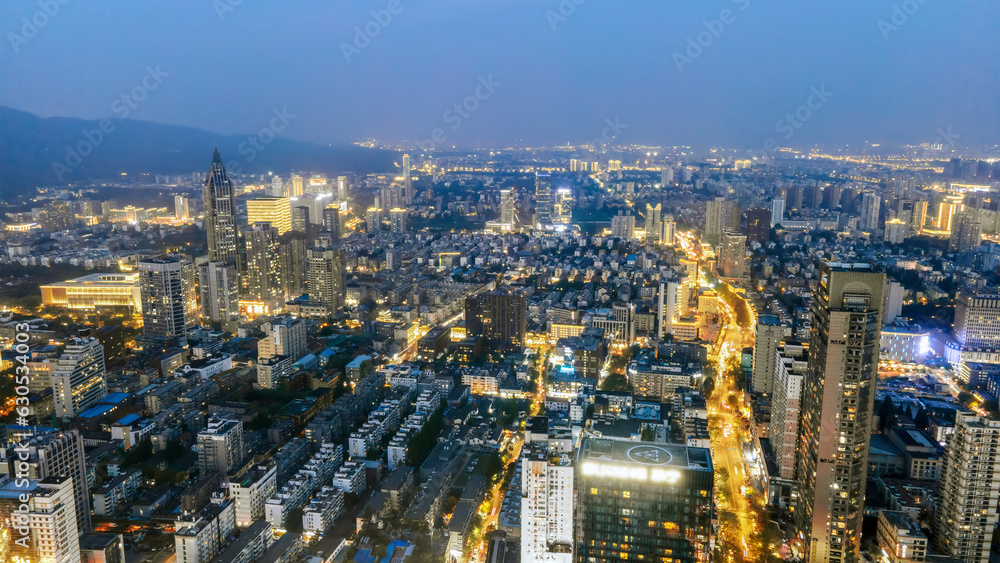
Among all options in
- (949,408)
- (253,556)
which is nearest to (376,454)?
(253,556)

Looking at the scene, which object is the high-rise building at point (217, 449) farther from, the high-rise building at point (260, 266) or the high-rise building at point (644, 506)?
the high-rise building at point (260, 266)

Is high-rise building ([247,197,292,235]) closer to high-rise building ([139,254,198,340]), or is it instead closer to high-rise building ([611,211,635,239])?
high-rise building ([139,254,198,340])

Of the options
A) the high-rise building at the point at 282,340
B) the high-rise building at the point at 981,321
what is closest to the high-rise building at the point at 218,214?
the high-rise building at the point at 282,340

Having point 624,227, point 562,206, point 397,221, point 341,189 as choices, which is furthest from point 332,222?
point 624,227

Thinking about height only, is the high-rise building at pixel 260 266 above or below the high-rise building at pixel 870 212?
below

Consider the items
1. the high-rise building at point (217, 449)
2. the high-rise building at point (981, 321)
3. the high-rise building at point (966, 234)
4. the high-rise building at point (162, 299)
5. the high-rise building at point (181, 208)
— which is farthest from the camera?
the high-rise building at point (181, 208)

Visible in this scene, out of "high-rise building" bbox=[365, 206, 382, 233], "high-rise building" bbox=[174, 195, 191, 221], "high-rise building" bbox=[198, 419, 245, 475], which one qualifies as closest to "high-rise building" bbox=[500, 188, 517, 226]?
"high-rise building" bbox=[365, 206, 382, 233]
